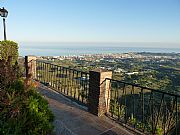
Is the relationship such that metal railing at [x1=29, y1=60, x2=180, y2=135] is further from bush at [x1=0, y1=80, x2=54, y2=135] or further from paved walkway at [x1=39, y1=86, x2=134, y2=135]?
bush at [x1=0, y1=80, x2=54, y2=135]

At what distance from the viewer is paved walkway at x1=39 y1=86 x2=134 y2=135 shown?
4.75 meters


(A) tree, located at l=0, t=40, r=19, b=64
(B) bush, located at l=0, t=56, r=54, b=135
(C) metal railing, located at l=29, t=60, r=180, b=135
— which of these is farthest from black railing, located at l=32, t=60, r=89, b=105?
(B) bush, located at l=0, t=56, r=54, b=135

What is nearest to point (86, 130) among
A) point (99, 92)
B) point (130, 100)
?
point (99, 92)

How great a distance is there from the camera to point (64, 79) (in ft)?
28.3

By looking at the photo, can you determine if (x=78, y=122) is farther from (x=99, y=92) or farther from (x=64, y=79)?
(x=64, y=79)

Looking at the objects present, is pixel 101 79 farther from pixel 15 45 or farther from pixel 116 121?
pixel 15 45

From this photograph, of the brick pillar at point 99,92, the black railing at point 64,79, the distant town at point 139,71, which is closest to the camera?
the brick pillar at point 99,92

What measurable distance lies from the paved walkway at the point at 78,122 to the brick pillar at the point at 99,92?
0.80 ft

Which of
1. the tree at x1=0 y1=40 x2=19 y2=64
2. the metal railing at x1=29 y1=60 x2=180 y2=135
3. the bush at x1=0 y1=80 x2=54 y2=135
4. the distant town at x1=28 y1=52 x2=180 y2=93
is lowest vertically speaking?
the distant town at x1=28 y1=52 x2=180 y2=93

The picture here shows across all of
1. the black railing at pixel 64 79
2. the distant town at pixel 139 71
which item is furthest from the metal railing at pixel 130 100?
the distant town at pixel 139 71

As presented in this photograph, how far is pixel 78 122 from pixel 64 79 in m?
3.52

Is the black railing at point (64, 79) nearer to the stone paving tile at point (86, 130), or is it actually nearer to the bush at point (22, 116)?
the stone paving tile at point (86, 130)

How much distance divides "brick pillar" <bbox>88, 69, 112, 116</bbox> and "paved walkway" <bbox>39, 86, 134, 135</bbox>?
24cm

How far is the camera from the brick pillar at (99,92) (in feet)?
18.8
